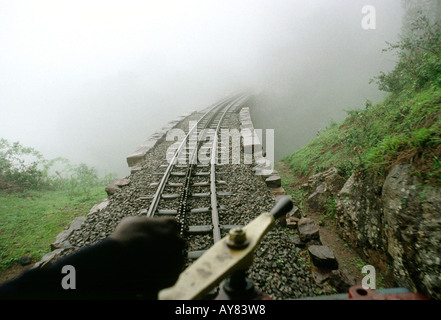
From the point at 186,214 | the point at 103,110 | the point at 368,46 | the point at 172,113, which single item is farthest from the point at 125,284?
the point at 368,46

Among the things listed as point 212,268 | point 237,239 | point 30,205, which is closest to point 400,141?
point 237,239

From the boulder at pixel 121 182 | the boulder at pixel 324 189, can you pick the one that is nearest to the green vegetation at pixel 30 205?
the boulder at pixel 121 182

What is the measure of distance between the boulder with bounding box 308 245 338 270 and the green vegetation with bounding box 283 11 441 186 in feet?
4.28

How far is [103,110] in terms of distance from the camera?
30000 mm

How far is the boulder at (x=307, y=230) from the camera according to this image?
11.0 ft

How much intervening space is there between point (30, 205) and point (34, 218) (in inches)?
39.8

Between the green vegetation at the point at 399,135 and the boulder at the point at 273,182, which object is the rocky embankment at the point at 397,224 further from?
the boulder at the point at 273,182

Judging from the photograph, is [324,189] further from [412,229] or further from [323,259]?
[412,229]

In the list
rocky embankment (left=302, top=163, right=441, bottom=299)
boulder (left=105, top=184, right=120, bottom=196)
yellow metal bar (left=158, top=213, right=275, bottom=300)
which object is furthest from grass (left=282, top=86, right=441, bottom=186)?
boulder (left=105, top=184, right=120, bottom=196)

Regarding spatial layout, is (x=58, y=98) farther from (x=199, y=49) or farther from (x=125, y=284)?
(x=125, y=284)

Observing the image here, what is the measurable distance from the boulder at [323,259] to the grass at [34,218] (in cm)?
442

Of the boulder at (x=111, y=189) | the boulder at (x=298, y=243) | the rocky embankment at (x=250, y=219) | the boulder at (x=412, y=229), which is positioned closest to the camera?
the boulder at (x=412, y=229)

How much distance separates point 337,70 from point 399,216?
38.2 metres

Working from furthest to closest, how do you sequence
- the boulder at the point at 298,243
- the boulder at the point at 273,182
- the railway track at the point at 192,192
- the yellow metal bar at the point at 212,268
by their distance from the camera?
the boulder at the point at 273,182, the railway track at the point at 192,192, the boulder at the point at 298,243, the yellow metal bar at the point at 212,268
